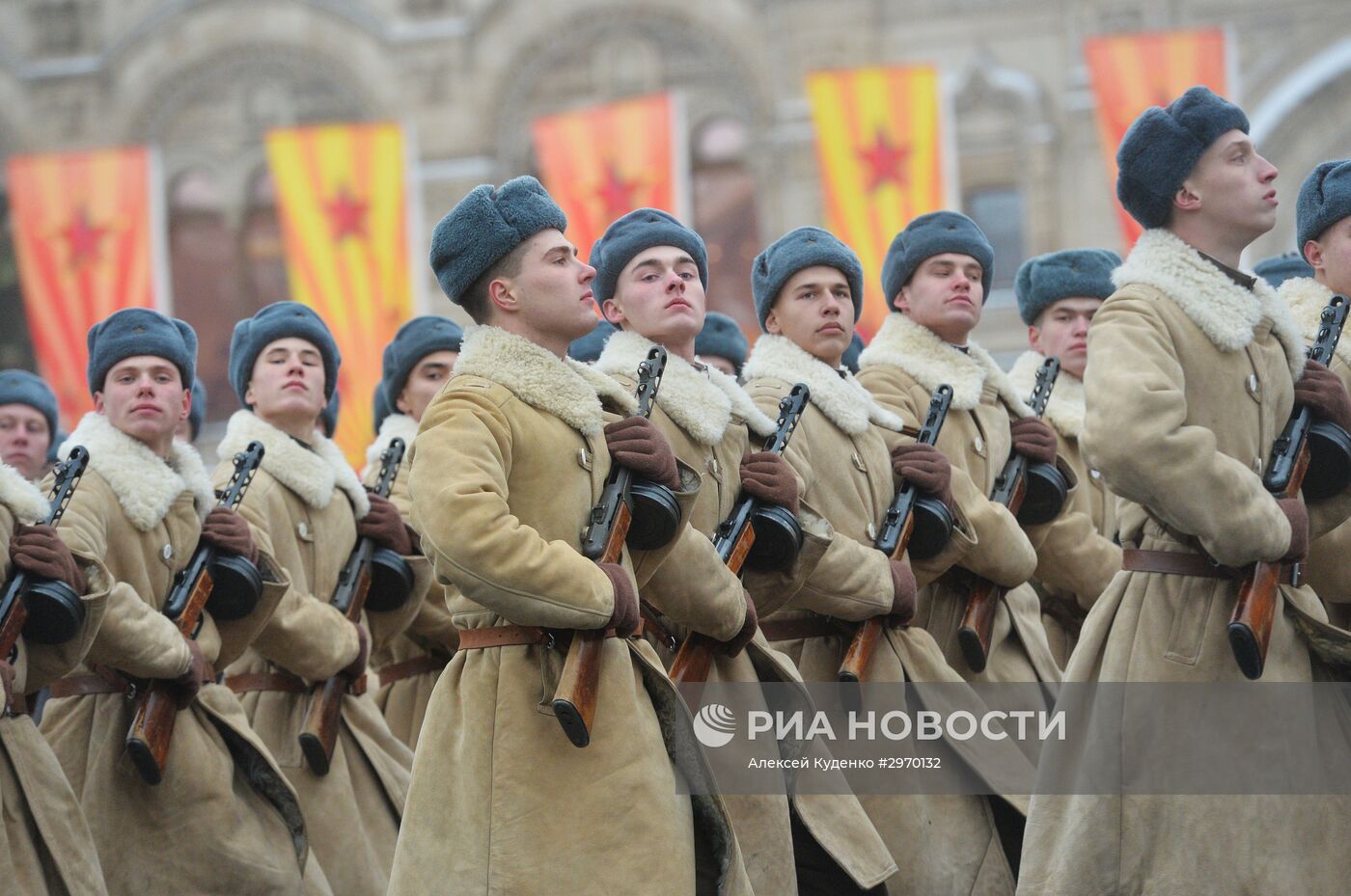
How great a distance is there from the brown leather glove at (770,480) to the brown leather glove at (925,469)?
70 centimetres

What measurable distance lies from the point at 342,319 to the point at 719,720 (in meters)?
13.2

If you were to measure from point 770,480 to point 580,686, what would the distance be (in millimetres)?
1359

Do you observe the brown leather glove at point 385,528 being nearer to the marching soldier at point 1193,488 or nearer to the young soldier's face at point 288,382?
the young soldier's face at point 288,382

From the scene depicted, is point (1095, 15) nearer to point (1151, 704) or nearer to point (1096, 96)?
point (1096, 96)

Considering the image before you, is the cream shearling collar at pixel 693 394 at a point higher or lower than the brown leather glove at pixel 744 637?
higher

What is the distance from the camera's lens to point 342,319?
59.2 feet

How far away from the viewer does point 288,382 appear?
279 inches

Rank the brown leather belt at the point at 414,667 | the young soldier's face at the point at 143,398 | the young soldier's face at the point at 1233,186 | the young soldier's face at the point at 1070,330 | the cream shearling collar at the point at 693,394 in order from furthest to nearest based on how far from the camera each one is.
→ the brown leather belt at the point at 414,667 → the young soldier's face at the point at 1070,330 → the young soldier's face at the point at 143,398 → the cream shearling collar at the point at 693,394 → the young soldier's face at the point at 1233,186

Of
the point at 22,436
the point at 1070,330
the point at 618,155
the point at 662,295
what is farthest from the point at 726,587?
the point at 618,155

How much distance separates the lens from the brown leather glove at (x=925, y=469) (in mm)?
6176

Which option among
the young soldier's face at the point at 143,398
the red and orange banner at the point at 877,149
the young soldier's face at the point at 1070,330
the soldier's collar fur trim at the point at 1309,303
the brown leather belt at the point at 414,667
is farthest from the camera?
the red and orange banner at the point at 877,149

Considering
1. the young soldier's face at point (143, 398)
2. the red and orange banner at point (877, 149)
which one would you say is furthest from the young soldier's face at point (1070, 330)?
the red and orange banner at point (877, 149)

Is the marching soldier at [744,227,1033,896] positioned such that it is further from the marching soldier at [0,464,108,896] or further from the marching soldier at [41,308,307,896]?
the marching soldier at [0,464,108,896]

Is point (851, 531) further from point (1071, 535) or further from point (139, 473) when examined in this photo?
point (139, 473)
